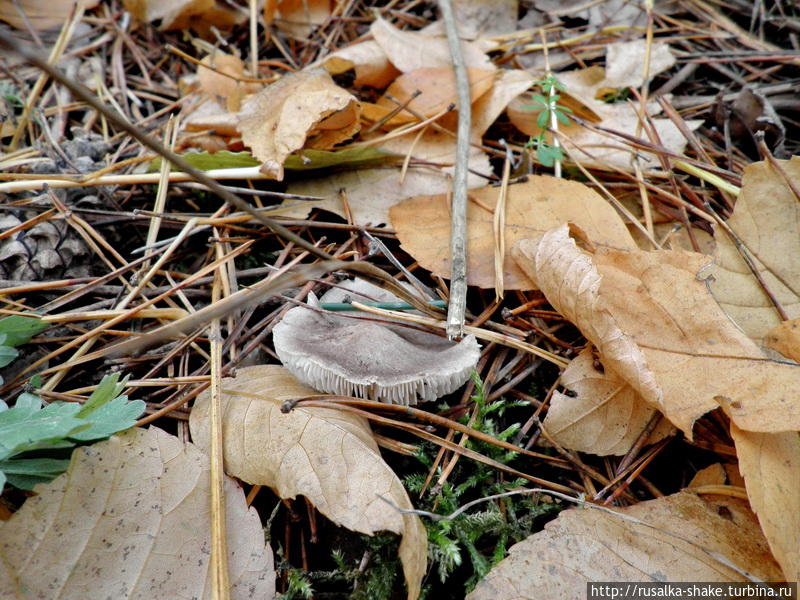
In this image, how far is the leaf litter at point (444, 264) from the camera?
1.44 metres

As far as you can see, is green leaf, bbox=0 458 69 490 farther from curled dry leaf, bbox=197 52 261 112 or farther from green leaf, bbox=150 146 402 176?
curled dry leaf, bbox=197 52 261 112

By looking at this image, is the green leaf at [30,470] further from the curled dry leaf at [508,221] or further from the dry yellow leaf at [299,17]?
the dry yellow leaf at [299,17]

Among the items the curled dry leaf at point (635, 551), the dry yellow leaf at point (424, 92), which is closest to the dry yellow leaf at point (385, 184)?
the dry yellow leaf at point (424, 92)

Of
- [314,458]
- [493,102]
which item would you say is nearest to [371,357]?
[314,458]

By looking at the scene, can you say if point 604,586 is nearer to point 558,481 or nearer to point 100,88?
point 558,481

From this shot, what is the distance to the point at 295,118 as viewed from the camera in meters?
2.19

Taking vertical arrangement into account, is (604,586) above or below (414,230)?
below

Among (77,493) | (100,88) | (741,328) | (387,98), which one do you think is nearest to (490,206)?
(387,98)

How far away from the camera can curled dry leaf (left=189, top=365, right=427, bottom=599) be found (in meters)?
1.38

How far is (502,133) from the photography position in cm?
263

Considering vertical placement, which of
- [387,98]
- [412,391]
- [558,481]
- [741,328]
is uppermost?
[387,98]

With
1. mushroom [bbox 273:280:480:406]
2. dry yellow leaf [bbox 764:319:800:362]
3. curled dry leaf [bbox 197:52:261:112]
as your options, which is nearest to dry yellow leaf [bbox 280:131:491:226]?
mushroom [bbox 273:280:480:406]

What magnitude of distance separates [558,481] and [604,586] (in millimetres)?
354

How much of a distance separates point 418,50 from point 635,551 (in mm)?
2249
